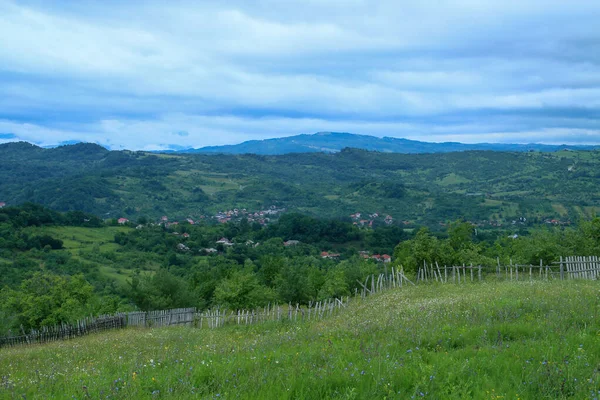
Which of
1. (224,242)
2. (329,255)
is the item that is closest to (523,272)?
(329,255)

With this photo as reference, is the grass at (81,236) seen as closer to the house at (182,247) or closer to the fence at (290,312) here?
the house at (182,247)

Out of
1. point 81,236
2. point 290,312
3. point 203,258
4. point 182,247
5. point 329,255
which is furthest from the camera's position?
point 182,247

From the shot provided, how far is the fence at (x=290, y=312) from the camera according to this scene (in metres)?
18.1

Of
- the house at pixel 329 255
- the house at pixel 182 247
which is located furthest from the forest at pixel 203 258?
the house at pixel 182 247

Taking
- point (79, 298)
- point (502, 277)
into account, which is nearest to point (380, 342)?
point (502, 277)

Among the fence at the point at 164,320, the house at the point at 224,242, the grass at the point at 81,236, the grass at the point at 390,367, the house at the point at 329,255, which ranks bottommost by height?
the house at the point at 329,255

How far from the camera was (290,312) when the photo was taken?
18.5m

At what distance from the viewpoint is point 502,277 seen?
19453mm

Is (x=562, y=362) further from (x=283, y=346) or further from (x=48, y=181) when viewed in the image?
(x=48, y=181)

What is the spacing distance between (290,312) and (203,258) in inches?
2448

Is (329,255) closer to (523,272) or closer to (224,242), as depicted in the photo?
(224,242)

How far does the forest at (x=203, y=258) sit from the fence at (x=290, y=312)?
1.49m

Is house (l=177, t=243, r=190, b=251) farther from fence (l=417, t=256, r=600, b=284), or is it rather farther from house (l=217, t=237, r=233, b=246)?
fence (l=417, t=256, r=600, b=284)

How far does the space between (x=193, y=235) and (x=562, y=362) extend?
100603 millimetres
